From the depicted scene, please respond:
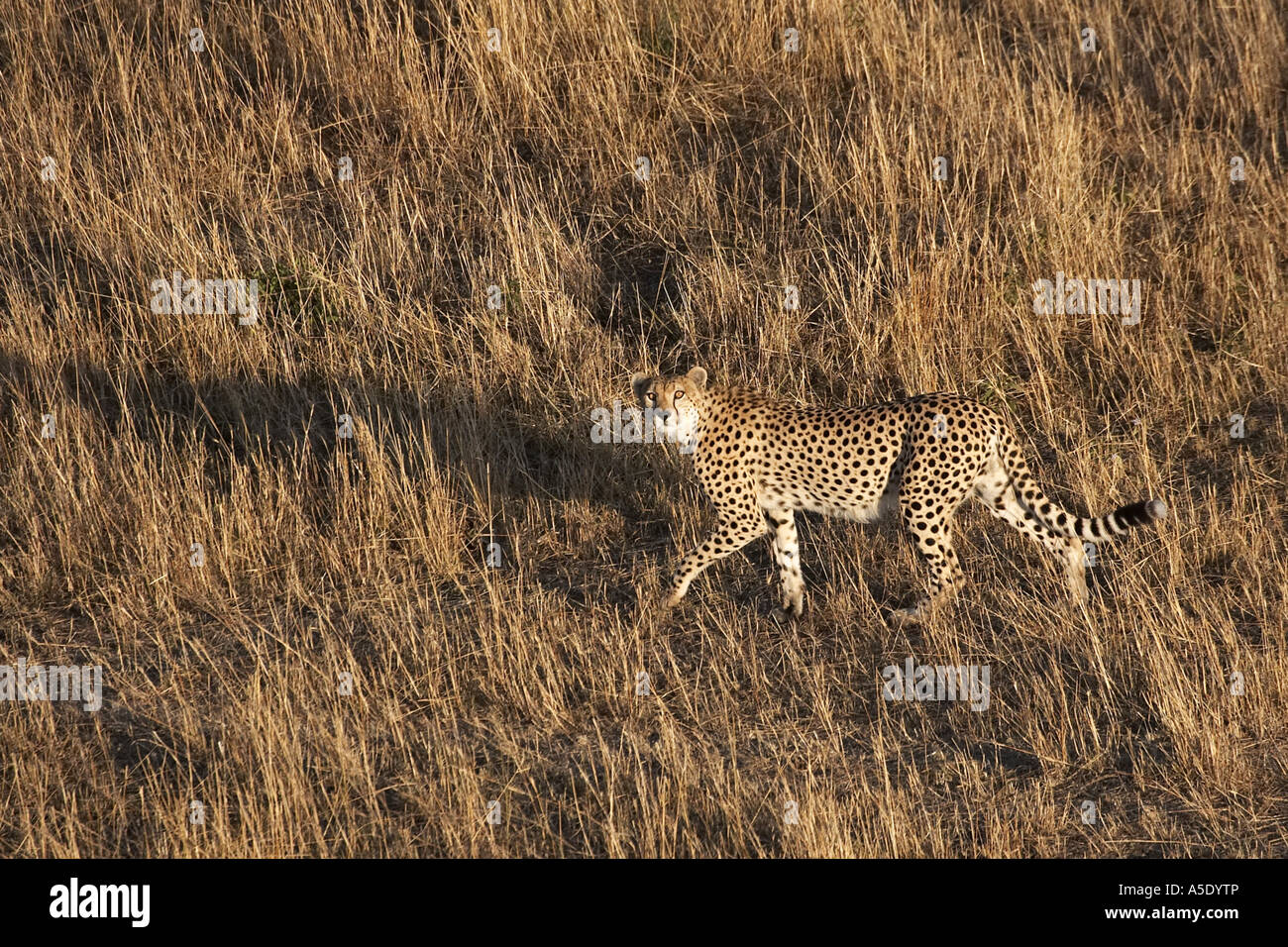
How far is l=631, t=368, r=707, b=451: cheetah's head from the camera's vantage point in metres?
6.01

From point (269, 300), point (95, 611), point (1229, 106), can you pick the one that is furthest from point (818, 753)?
point (1229, 106)

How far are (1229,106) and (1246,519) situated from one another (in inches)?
152

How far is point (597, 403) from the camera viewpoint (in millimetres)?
7250

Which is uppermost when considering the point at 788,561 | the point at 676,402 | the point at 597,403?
the point at 597,403

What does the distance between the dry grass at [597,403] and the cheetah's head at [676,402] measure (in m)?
0.64

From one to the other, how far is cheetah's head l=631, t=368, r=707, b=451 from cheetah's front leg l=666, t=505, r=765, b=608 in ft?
1.22

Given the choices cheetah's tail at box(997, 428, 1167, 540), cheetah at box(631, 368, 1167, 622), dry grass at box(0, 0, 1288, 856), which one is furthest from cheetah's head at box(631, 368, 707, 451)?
cheetah's tail at box(997, 428, 1167, 540)

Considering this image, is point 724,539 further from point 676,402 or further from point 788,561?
point 676,402

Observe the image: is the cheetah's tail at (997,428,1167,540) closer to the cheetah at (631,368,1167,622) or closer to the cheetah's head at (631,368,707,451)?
the cheetah at (631,368,1167,622)

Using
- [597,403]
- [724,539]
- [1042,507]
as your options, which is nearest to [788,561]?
[724,539]

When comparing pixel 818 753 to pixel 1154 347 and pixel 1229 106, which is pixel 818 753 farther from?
pixel 1229 106

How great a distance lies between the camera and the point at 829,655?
5.78 metres

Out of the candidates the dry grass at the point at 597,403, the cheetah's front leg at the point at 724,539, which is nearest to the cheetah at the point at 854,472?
the cheetah's front leg at the point at 724,539

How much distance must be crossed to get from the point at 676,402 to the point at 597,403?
4.24ft
